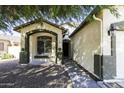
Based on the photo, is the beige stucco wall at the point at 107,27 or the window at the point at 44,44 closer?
the beige stucco wall at the point at 107,27

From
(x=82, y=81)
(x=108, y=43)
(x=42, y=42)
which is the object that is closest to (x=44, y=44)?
(x=42, y=42)

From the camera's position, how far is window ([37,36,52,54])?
20.3 meters

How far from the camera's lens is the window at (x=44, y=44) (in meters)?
20.3

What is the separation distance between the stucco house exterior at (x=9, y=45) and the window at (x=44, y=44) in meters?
6.42

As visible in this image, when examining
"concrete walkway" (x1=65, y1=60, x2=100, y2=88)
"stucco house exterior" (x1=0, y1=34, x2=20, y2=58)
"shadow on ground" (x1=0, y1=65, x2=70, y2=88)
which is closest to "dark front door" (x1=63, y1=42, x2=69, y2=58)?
"stucco house exterior" (x1=0, y1=34, x2=20, y2=58)

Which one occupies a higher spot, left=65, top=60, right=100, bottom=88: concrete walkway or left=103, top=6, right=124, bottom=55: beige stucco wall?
left=103, top=6, right=124, bottom=55: beige stucco wall

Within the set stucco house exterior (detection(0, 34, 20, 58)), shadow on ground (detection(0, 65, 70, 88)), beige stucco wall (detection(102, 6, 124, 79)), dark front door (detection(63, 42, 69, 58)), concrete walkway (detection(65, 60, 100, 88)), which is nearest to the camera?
concrete walkway (detection(65, 60, 100, 88))

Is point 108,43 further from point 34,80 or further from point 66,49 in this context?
point 66,49

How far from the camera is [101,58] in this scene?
9492 millimetres

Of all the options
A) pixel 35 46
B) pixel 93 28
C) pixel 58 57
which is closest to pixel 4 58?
pixel 35 46

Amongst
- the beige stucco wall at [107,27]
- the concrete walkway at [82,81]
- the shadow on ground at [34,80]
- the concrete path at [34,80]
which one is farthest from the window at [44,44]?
the beige stucco wall at [107,27]

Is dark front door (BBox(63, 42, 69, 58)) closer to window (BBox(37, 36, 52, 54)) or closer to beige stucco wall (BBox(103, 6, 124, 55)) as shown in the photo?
window (BBox(37, 36, 52, 54))

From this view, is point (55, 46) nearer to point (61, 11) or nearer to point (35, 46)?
point (35, 46)

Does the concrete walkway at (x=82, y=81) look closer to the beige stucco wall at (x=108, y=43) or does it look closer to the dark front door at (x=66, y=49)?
the beige stucco wall at (x=108, y=43)
